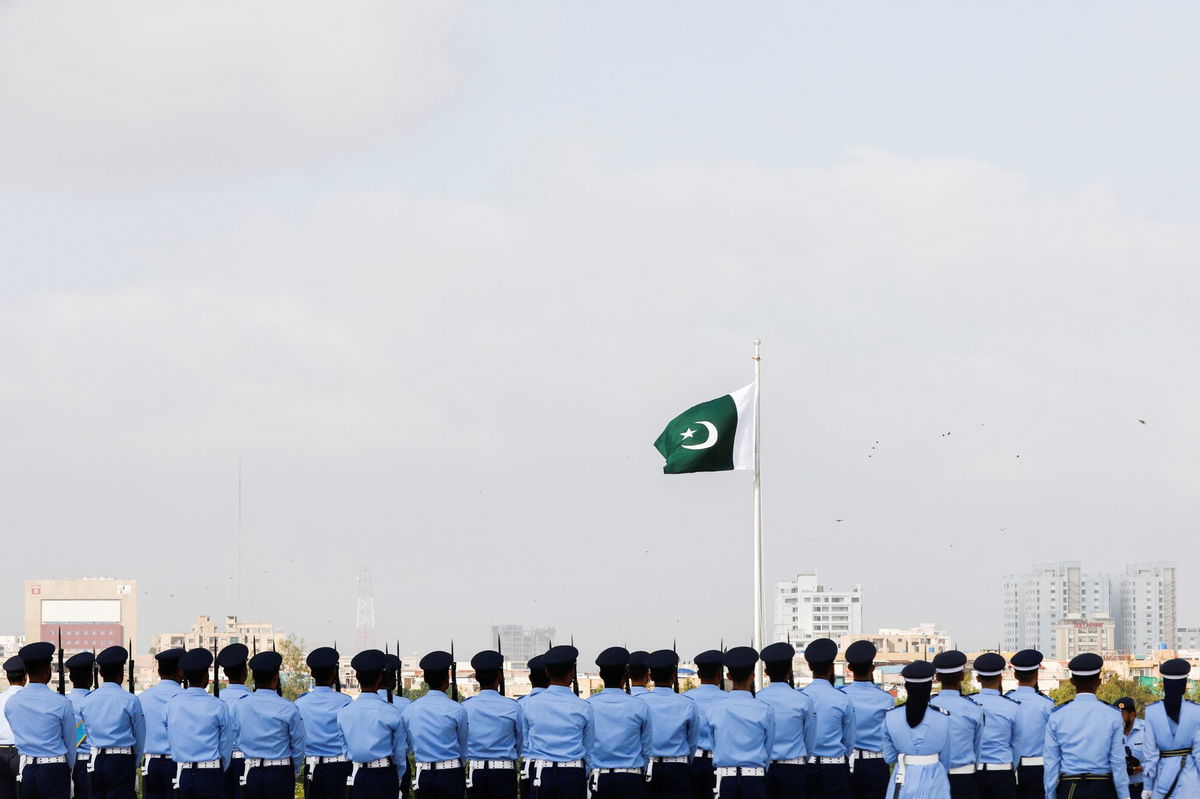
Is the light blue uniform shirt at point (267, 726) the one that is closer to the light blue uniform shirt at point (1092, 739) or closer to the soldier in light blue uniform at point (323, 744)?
the soldier in light blue uniform at point (323, 744)

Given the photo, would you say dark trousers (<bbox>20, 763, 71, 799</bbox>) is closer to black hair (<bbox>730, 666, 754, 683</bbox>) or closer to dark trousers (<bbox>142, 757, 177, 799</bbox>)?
dark trousers (<bbox>142, 757, 177, 799</bbox>)

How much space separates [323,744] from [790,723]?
4071mm

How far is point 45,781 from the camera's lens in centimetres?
1462

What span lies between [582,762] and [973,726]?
313 centimetres

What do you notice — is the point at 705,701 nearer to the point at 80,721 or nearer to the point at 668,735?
the point at 668,735

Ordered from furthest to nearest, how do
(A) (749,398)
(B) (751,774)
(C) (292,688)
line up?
(C) (292,688) < (A) (749,398) < (B) (751,774)

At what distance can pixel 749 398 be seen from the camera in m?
25.8

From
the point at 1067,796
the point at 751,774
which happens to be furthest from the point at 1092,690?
the point at 751,774

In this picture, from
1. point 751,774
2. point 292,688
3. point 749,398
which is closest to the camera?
point 751,774

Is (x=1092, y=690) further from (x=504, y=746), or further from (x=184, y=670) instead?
(x=184, y=670)

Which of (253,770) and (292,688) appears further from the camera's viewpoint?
(292,688)

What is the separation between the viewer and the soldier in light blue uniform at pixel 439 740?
13922 millimetres

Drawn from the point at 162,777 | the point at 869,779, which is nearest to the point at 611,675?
the point at 869,779

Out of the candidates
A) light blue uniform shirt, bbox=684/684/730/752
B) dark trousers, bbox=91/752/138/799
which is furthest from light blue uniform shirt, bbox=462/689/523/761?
dark trousers, bbox=91/752/138/799
